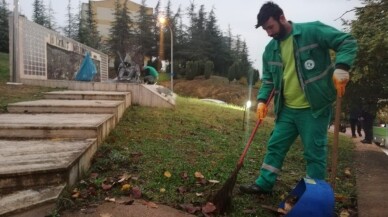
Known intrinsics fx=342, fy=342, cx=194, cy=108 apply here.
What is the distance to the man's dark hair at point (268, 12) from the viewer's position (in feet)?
10.7

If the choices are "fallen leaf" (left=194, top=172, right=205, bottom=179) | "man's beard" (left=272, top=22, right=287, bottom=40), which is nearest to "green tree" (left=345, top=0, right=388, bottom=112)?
"man's beard" (left=272, top=22, right=287, bottom=40)

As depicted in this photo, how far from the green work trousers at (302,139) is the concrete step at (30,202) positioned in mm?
1903

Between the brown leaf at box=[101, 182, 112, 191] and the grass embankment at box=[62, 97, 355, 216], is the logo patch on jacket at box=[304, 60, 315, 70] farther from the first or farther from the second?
the brown leaf at box=[101, 182, 112, 191]

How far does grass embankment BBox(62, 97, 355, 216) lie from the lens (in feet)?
10.3

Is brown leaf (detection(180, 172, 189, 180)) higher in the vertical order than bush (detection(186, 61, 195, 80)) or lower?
lower

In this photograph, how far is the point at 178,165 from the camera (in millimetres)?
4016

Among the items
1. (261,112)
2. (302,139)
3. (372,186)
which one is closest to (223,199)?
(302,139)

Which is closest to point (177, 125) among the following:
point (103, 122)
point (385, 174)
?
point (103, 122)

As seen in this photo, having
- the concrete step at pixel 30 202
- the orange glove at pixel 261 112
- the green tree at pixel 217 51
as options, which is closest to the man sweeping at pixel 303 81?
the orange glove at pixel 261 112

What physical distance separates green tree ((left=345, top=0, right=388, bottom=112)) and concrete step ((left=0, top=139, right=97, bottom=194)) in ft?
16.8

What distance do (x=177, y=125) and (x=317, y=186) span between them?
14.5 feet

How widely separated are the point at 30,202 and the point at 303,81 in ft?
8.45

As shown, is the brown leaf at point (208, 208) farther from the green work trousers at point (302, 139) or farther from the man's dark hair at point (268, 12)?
the man's dark hair at point (268, 12)

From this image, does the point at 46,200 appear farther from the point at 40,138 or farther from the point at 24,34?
the point at 24,34
